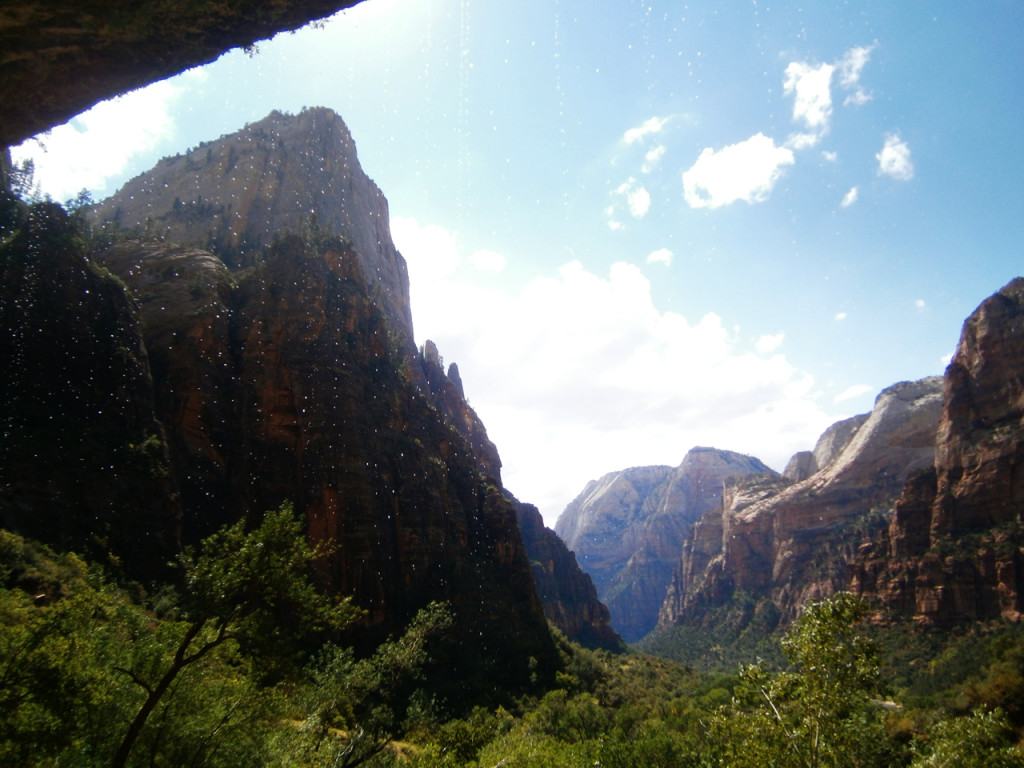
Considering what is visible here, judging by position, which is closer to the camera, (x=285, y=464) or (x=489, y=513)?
Result: (x=285, y=464)

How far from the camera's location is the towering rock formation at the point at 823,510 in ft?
366

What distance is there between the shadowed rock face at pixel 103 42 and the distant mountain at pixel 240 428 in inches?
871

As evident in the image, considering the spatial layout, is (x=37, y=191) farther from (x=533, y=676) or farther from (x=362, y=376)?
(x=533, y=676)

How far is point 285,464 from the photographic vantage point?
132 ft

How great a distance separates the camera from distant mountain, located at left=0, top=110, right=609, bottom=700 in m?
28.0

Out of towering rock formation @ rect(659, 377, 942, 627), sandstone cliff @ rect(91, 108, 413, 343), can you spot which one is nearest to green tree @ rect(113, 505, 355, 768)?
sandstone cliff @ rect(91, 108, 413, 343)

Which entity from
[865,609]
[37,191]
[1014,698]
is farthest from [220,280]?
[1014,698]

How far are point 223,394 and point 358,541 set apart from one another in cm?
1571

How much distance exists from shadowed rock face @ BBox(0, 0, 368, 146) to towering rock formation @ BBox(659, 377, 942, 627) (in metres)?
112

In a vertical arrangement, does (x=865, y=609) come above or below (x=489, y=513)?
below

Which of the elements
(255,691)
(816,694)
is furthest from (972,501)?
(255,691)

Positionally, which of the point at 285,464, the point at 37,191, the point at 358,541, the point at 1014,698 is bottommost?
the point at 1014,698

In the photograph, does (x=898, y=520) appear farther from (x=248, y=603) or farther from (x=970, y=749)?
(x=248, y=603)

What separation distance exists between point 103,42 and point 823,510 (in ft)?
467
